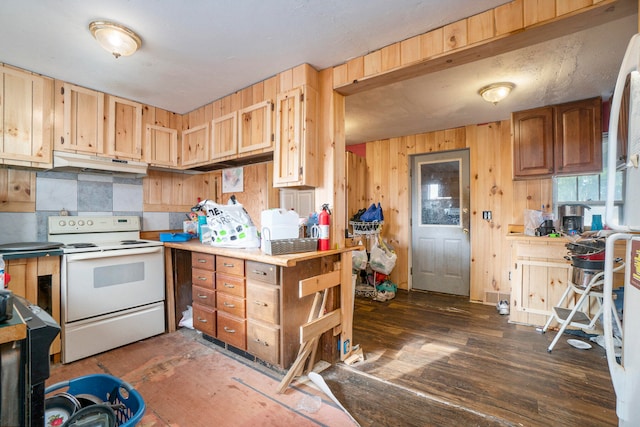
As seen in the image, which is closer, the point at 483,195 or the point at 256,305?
the point at 256,305

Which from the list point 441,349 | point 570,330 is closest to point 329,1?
point 441,349

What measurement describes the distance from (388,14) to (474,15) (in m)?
0.49

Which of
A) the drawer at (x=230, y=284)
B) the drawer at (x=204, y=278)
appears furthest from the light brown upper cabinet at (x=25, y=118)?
the drawer at (x=230, y=284)

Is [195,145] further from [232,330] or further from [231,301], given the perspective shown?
[232,330]

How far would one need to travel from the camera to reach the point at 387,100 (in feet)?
9.32

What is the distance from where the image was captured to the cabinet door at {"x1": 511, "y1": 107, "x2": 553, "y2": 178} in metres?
3.00

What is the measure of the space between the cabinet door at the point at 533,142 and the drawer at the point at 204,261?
10.8 ft

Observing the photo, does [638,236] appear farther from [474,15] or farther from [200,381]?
[200,381]

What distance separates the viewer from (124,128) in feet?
9.02

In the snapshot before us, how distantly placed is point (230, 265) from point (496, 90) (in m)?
2.75

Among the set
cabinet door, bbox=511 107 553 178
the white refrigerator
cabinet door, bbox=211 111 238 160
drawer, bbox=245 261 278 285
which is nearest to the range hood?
cabinet door, bbox=211 111 238 160

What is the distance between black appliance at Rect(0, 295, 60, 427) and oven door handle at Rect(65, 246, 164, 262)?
162 centimetres

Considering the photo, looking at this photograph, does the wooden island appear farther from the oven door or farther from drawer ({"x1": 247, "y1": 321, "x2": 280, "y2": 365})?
the oven door

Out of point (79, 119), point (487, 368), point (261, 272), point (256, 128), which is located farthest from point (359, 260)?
point (79, 119)
